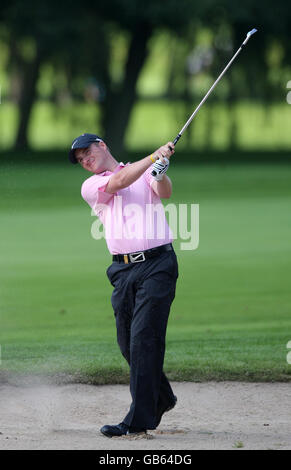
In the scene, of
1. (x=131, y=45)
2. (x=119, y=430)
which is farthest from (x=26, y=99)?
(x=119, y=430)

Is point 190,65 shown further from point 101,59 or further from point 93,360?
point 93,360

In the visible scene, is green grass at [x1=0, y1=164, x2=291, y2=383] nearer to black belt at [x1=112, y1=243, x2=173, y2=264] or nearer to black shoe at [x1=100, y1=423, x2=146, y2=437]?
black shoe at [x1=100, y1=423, x2=146, y2=437]

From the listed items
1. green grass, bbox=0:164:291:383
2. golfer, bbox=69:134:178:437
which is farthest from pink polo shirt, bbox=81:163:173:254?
green grass, bbox=0:164:291:383

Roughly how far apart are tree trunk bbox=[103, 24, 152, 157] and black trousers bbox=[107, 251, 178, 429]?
31722mm

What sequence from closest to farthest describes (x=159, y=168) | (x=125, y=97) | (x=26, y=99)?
(x=159, y=168), (x=125, y=97), (x=26, y=99)

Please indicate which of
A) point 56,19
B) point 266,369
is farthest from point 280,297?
point 56,19

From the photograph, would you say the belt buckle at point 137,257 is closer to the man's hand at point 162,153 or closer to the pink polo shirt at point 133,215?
the pink polo shirt at point 133,215

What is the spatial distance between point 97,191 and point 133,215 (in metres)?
0.27

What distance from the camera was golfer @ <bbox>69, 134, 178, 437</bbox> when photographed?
244 inches

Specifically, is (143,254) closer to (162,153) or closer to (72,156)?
(162,153)

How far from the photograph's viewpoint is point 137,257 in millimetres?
6246

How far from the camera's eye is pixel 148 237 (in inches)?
245

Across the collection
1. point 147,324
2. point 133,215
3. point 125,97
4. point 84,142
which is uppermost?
point 125,97
